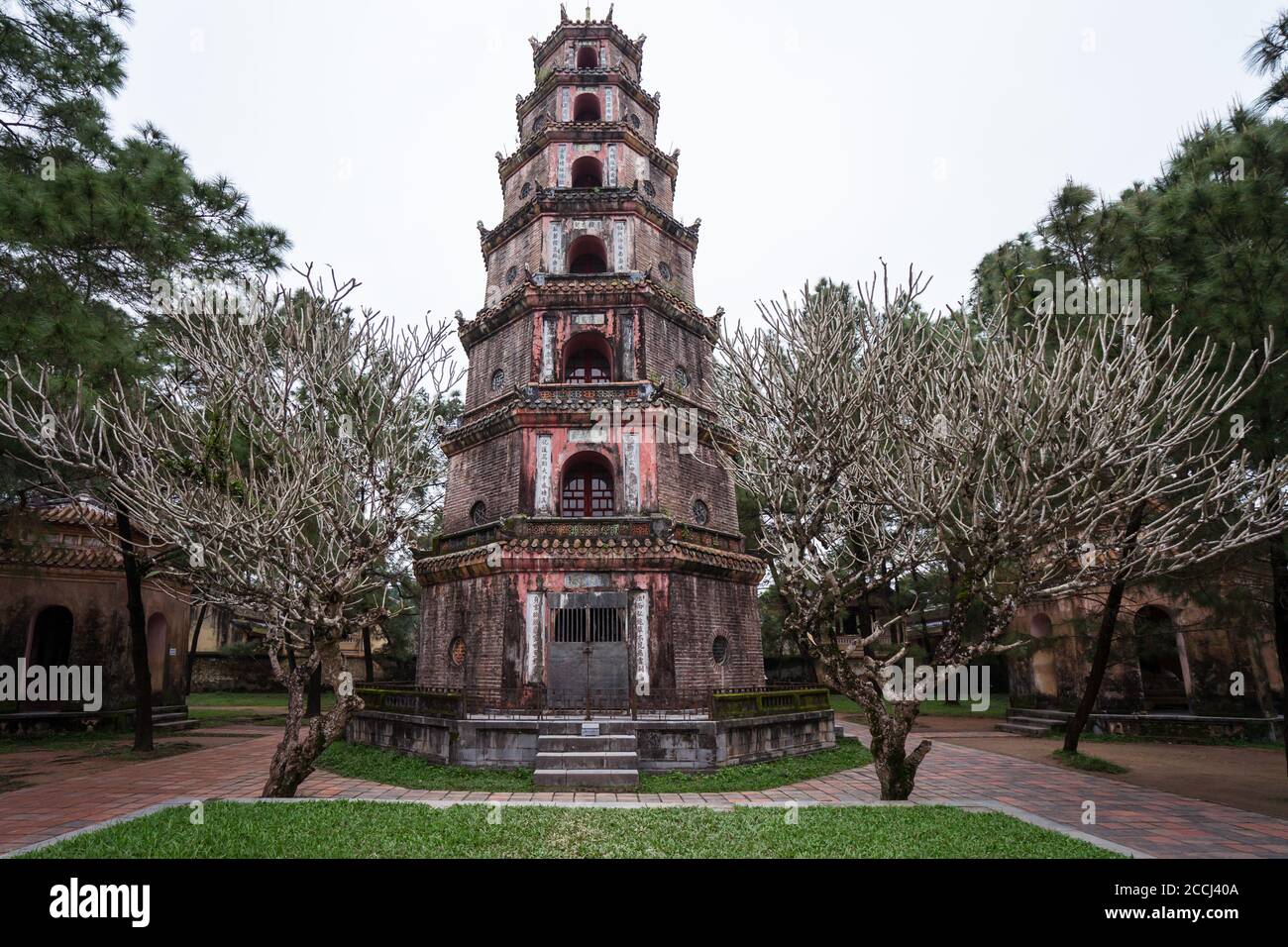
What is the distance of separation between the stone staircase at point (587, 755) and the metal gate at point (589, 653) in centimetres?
105

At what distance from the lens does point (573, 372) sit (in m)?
18.6

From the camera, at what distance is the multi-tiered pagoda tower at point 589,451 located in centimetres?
1507

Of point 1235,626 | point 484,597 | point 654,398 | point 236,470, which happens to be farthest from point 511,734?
point 1235,626

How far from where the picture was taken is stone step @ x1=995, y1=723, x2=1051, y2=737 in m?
20.5

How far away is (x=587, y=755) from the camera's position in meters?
12.9

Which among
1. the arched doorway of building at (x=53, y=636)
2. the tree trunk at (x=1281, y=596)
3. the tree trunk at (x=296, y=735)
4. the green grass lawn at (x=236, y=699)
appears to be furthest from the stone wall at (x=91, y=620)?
the tree trunk at (x=1281, y=596)

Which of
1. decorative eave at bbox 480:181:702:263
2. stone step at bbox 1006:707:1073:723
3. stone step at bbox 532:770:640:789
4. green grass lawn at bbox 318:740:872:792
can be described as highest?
decorative eave at bbox 480:181:702:263

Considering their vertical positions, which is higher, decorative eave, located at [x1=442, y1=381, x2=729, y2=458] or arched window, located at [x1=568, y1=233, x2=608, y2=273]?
arched window, located at [x1=568, y1=233, x2=608, y2=273]

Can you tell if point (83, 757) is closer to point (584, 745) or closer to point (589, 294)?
point (584, 745)

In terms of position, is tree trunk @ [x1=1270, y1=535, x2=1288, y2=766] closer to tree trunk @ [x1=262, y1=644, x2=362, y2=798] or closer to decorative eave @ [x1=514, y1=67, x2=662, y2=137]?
tree trunk @ [x1=262, y1=644, x2=362, y2=798]

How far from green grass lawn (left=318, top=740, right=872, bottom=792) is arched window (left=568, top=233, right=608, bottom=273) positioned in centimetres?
1284

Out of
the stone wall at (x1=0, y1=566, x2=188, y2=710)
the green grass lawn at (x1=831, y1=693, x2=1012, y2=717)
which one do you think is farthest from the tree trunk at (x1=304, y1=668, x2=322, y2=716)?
the green grass lawn at (x1=831, y1=693, x2=1012, y2=717)

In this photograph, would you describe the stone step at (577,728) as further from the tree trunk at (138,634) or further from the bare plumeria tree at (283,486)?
the tree trunk at (138,634)

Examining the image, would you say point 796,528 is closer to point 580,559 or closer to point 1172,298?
point 580,559
